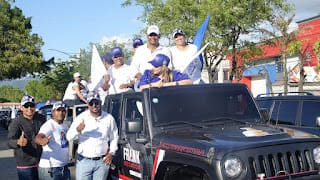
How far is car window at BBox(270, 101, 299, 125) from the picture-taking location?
835cm

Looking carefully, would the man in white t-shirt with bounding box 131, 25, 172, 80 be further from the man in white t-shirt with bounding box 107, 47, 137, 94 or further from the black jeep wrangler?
the black jeep wrangler

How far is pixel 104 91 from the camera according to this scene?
745 cm

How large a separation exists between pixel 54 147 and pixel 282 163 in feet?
9.35

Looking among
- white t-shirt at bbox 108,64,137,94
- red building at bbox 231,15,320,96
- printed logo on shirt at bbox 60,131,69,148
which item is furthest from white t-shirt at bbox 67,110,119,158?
red building at bbox 231,15,320,96

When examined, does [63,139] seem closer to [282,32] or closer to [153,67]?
[153,67]

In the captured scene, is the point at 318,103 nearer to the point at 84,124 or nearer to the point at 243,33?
the point at 84,124

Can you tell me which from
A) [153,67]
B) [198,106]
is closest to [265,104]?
[153,67]

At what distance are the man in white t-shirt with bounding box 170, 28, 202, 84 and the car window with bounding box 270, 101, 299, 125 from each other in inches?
95.8

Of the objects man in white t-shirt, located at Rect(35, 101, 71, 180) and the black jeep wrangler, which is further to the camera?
man in white t-shirt, located at Rect(35, 101, 71, 180)

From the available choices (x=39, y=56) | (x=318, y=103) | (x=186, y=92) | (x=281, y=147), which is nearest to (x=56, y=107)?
(x=186, y=92)

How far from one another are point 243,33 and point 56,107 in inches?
665

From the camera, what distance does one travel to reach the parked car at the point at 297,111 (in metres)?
8.03

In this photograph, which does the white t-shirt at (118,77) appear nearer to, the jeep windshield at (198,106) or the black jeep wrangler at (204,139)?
the black jeep wrangler at (204,139)

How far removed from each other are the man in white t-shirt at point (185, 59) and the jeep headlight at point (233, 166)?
2642 mm
